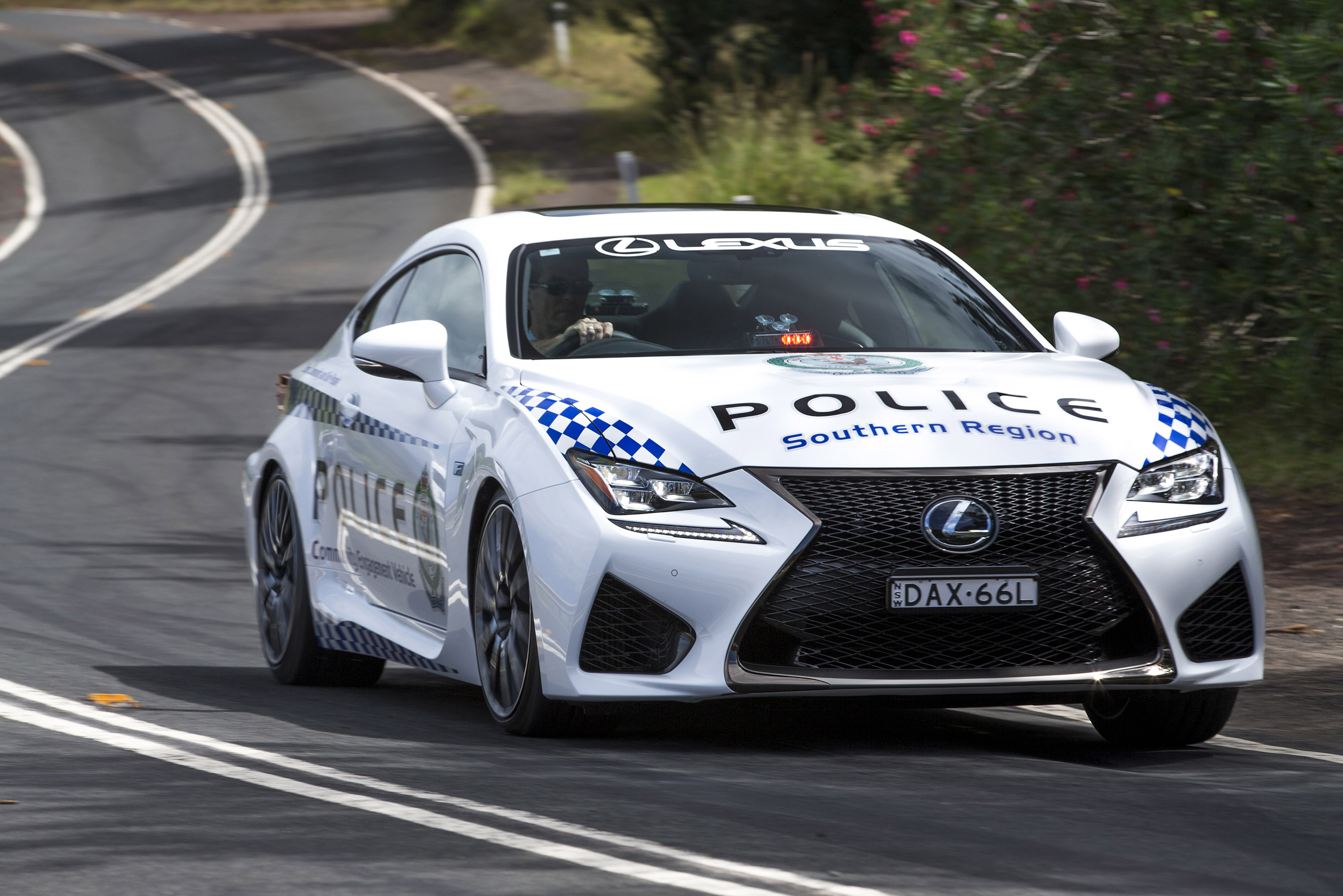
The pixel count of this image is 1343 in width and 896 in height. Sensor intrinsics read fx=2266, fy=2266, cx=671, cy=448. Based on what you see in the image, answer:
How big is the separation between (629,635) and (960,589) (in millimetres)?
892

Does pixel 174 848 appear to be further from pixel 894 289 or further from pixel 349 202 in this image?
pixel 349 202

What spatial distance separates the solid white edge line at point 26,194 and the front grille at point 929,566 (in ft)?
76.3

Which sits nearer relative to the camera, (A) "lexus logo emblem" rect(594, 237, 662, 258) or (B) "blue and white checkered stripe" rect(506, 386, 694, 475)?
(B) "blue and white checkered stripe" rect(506, 386, 694, 475)

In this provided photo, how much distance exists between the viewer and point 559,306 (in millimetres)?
7199

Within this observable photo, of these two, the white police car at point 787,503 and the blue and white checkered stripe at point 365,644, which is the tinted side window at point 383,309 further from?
the blue and white checkered stripe at point 365,644

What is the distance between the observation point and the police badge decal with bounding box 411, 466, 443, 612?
704cm

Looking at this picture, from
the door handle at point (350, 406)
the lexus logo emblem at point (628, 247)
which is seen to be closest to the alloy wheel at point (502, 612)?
the lexus logo emblem at point (628, 247)

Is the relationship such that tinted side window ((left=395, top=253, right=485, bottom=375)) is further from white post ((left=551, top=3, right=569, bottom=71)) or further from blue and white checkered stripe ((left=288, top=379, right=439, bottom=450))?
white post ((left=551, top=3, right=569, bottom=71))

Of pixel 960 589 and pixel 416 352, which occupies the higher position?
pixel 416 352

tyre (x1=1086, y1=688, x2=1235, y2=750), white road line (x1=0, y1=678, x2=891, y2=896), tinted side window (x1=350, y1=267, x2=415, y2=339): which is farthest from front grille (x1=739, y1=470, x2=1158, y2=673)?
tinted side window (x1=350, y1=267, x2=415, y2=339)

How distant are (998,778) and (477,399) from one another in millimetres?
2016

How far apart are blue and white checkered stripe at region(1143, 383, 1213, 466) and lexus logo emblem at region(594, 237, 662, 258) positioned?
1.71 meters

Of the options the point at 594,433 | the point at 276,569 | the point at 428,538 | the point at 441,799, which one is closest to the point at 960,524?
the point at 594,433

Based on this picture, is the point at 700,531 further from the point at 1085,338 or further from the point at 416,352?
the point at 1085,338
